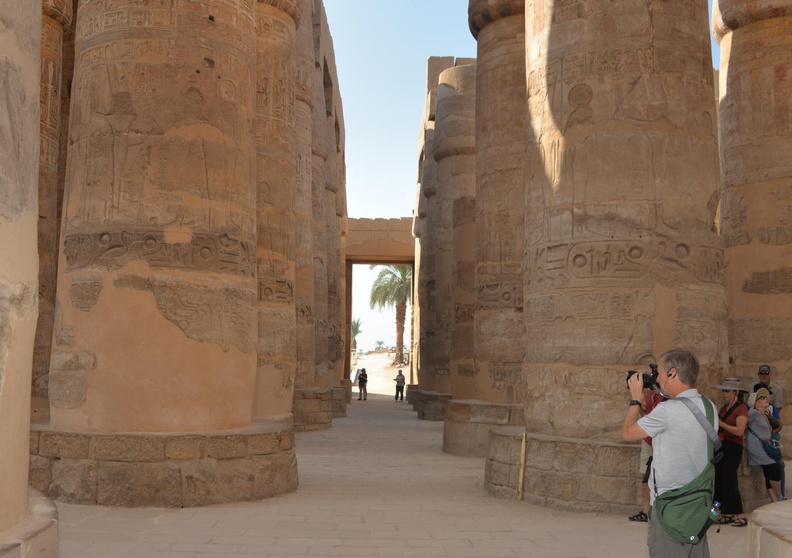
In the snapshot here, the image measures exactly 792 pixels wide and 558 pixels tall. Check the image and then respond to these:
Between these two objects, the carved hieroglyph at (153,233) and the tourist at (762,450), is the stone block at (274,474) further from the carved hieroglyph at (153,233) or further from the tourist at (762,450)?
the tourist at (762,450)

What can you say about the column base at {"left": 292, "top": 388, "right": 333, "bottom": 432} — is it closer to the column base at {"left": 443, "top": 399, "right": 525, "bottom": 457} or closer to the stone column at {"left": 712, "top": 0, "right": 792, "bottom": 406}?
the column base at {"left": 443, "top": 399, "right": 525, "bottom": 457}

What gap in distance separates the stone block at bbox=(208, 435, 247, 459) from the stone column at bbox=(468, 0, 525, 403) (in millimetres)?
5155

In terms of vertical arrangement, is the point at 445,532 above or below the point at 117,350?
below

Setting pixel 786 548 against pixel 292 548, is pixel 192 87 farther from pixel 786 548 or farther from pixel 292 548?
pixel 786 548

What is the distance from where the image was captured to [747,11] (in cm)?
1102

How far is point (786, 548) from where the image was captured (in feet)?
10.8

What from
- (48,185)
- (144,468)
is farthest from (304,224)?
(144,468)

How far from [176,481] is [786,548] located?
184 inches

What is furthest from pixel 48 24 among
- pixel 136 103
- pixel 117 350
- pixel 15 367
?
pixel 15 367

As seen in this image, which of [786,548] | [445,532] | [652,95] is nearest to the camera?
[786,548]

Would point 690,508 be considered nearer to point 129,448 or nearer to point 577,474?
point 577,474

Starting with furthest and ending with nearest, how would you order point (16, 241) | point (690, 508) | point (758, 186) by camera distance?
point (758, 186) → point (690, 508) → point (16, 241)

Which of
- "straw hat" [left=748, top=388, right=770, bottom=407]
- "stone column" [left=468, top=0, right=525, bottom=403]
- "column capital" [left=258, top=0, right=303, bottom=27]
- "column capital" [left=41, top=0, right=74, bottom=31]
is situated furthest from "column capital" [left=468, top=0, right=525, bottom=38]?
"straw hat" [left=748, top=388, right=770, bottom=407]

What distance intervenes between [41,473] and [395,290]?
112 feet
